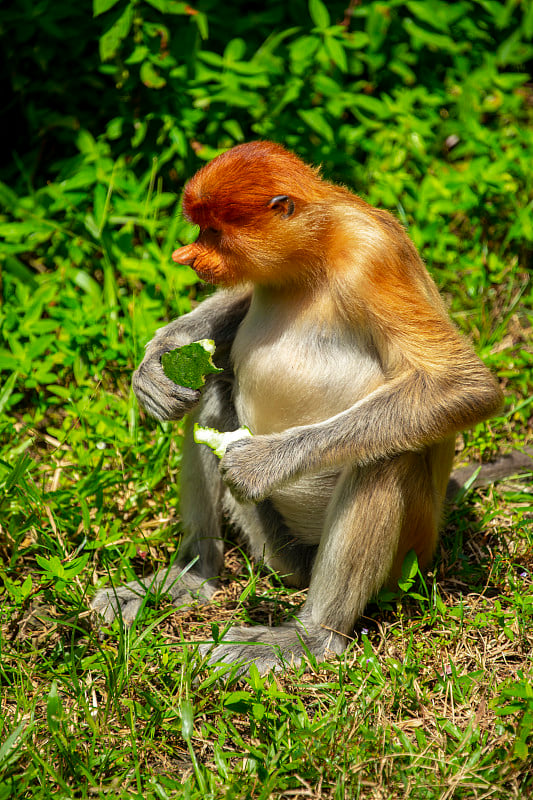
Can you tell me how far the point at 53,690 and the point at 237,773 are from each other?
73cm

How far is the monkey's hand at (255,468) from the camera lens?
3418mm

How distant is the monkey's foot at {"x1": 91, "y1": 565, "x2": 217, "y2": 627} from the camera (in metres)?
3.81

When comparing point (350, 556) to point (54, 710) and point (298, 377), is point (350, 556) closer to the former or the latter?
point (298, 377)

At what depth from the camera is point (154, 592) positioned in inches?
150

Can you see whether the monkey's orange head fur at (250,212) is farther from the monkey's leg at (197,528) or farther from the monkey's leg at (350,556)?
the monkey's leg at (350,556)

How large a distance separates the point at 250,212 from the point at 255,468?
40.8 inches

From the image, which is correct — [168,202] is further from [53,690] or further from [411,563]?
[53,690]

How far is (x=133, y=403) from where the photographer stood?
4.70 m

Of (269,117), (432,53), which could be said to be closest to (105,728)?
(269,117)

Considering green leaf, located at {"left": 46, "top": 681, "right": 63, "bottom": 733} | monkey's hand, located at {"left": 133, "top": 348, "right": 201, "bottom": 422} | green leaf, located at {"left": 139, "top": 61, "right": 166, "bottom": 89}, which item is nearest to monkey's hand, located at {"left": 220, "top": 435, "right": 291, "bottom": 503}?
monkey's hand, located at {"left": 133, "top": 348, "right": 201, "bottom": 422}

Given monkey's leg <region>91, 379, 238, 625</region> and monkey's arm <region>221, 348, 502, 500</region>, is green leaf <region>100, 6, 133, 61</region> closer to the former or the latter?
monkey's leg <region>91, 379, 238, 625</region>

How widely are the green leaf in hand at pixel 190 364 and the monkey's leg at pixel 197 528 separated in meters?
0.25

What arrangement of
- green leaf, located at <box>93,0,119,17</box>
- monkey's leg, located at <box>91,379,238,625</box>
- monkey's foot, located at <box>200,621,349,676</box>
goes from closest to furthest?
1. monkey's foot, located at <box>200,621,349,676</box>
2. monkey's leg, located at <box>91,379,238,625</box>
3. green leaf, located at <box>93,0,119,17</box>

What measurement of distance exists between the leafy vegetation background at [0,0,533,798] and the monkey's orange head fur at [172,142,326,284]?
1.32 metres
